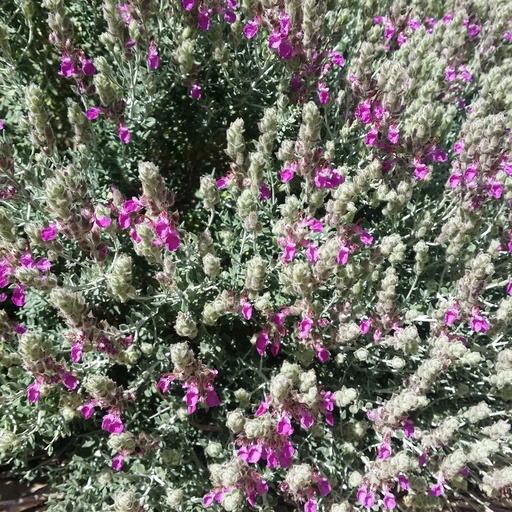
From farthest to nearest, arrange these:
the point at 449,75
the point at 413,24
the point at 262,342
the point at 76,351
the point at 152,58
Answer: the point at 413,24, the point at 449,75, the point at 152,58, the point at 262,342, the point at 76,351

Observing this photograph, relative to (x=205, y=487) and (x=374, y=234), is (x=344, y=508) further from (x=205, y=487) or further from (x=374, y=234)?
(x=374, y=234)

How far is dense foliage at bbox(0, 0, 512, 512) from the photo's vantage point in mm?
1962

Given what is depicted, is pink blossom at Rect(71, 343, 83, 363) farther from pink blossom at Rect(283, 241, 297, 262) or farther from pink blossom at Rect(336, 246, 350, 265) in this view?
pink blossom at Rect(336, 246, 350, 265)

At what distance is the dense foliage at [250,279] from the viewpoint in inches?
77.2

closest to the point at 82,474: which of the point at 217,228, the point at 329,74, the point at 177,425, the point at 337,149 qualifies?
the point at 177,425

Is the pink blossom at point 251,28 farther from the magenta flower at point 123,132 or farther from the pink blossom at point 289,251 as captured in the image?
the pink blossom at point 289,251

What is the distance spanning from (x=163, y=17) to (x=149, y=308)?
1.58 m

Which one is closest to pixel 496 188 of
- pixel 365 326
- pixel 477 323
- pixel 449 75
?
pixel 477 323

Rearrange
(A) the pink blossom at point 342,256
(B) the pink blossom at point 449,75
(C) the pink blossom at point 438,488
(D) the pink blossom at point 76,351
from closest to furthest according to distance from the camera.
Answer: (D) the pink blossom at point 76,351 → (A) the pink blossom at point 342,256 → (C) the pink blossom at point 438,488 → (B) the pink blossom at point 449,75

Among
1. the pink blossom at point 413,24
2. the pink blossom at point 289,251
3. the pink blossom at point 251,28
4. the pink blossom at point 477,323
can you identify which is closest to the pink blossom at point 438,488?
the pink blossom at point 477,323

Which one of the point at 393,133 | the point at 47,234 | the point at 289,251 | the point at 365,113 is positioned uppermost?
the point at 365,113

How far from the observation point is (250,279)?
6.59 feet

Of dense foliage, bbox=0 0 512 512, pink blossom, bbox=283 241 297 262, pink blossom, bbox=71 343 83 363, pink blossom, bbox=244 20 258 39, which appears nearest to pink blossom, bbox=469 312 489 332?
dense foliage, bbox=0 0 512 512

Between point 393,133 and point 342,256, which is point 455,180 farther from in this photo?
point 342,256
